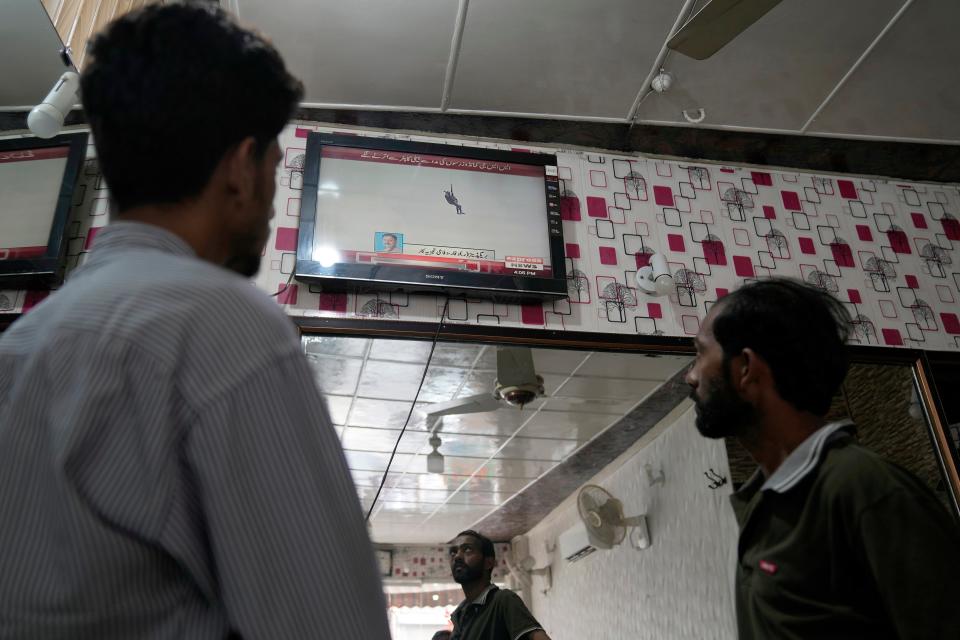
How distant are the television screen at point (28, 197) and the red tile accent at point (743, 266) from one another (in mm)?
2174

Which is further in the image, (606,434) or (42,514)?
(606,434)

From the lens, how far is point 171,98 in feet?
2.15

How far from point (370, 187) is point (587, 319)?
81 centimetres

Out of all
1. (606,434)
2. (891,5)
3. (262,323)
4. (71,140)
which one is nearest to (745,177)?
(891,5)

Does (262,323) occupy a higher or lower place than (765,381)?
lower

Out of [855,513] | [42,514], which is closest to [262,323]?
[42,514]

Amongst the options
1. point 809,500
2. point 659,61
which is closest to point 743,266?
point 659,61

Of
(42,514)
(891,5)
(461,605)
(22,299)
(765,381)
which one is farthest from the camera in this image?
(461,605)

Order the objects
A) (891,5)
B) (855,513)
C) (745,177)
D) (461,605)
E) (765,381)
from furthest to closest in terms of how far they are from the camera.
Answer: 1. (461,605)
2. (745,177)
3. (891,5)
4. (765,381)
5. (855,513)

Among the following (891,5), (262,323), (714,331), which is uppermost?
(891,5)

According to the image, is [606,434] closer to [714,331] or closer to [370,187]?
[370,187]

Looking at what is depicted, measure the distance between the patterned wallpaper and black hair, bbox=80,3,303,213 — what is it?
1.51m

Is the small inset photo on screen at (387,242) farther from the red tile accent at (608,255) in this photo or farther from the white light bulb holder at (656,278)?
the white light bulb holder at (656,278)

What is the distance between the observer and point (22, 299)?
215cm
